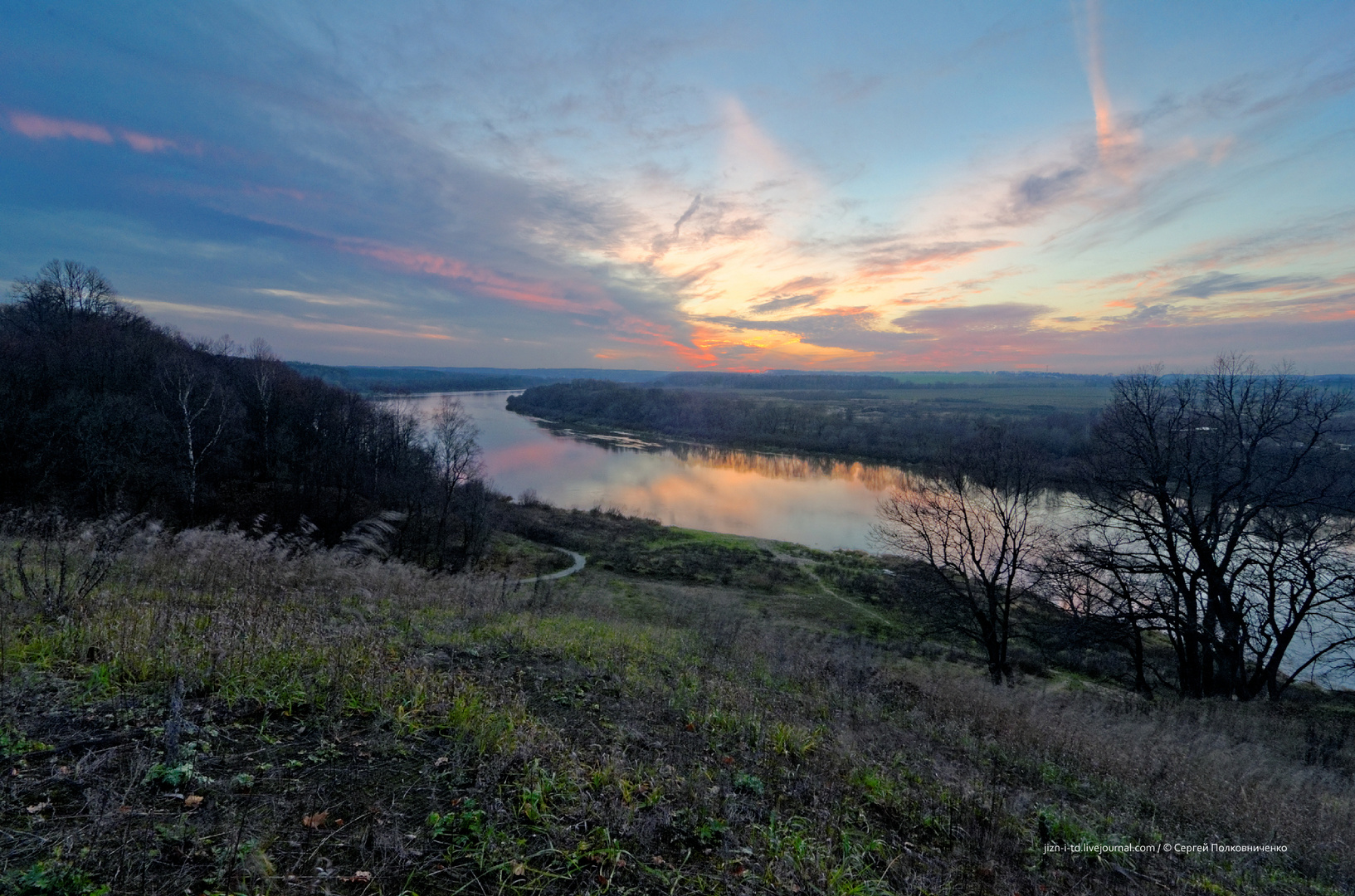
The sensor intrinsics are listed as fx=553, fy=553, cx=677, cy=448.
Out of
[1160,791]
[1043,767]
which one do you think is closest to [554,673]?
[1043,767]

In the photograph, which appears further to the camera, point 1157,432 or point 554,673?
point 1157,432

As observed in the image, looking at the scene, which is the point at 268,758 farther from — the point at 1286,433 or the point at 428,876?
the point at 1286,433

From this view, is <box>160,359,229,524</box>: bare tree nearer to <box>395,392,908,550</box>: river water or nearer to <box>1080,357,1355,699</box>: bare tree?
<box>395,392,908,550</box>: river water

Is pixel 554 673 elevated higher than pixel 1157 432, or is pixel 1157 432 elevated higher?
pixel 1157 432

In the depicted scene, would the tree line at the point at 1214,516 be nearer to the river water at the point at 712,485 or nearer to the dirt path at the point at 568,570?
the river water at the point at 712,485

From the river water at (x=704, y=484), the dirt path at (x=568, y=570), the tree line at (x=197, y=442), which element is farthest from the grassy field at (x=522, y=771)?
the river water at (x=704, y=484)

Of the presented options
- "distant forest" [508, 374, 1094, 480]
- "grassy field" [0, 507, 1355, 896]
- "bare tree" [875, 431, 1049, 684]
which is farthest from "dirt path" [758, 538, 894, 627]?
"distant forest" [508, 374, 1094, 480]

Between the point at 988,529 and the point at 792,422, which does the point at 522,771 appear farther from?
the point at 792,422
